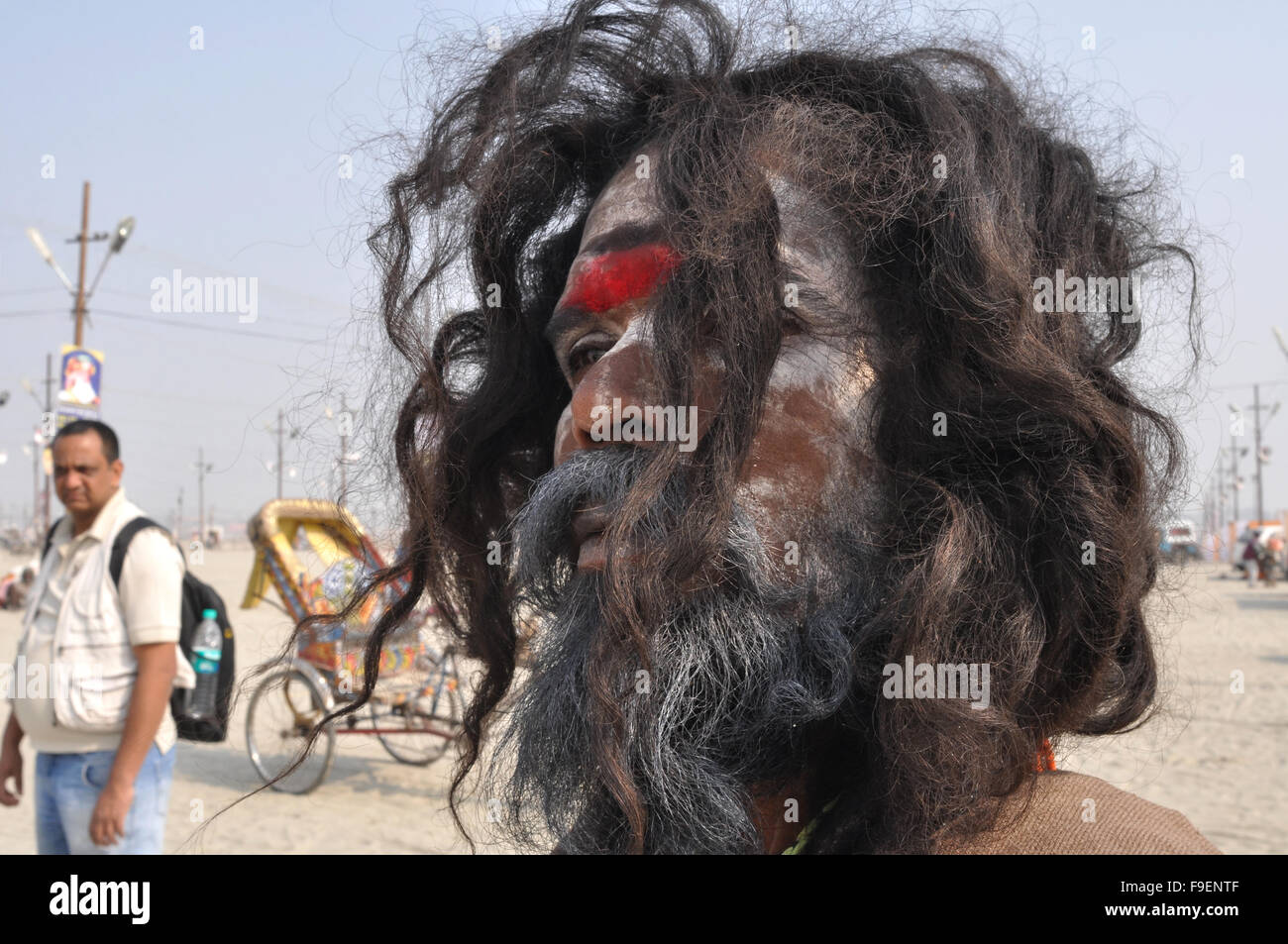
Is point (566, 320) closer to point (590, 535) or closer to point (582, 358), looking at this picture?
point (582, 358)

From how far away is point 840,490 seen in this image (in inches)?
61.6

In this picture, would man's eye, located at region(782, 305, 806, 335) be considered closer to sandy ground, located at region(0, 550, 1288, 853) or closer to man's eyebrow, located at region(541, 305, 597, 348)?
man's eyebrow, located at region(541, 305, 597, 348)

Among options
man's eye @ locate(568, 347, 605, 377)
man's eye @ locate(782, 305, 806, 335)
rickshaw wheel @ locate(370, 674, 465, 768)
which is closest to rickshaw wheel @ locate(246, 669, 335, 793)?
rickshaw wheel @ locate(370, 674, 465, 768)

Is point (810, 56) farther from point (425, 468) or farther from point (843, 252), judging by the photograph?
point (425, 468)

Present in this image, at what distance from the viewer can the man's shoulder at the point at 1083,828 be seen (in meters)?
1.37

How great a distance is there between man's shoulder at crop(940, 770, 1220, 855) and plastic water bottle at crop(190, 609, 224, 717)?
349 centimetres

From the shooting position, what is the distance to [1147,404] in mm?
1742

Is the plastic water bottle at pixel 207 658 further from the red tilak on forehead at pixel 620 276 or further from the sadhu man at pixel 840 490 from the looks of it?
the red tilak on forehead at pixel 620 276

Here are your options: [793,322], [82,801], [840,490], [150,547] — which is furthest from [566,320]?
[82,801]

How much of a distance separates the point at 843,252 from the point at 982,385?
30cm

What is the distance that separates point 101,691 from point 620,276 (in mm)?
3018

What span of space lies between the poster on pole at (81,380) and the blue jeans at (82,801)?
35.8 feet

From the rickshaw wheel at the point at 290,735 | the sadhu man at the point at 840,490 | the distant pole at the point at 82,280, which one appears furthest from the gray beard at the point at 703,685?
the distant pole at the point at 82,280
